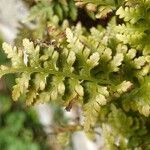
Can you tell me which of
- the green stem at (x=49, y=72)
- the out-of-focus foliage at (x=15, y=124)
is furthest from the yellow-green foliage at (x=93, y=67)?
the out-of-focus foliage at (x=15, y=124)

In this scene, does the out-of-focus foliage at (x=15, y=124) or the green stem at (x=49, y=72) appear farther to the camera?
the out-of-focus foliage at (x=15, y=124)

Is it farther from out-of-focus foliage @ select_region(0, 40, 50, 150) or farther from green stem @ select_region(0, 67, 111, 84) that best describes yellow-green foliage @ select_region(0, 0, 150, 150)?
out-of-focus foliage @ select_region(0, 40, 50, 150)

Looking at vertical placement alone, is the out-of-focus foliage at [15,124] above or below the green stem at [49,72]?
below

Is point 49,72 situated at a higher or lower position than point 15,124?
higher

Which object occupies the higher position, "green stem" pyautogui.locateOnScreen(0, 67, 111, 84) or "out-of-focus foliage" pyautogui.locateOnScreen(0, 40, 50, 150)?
"green stem" pyautogui.locateOnScreen(0, 67, 111, 84)

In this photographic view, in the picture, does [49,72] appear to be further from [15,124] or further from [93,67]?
[15,124]

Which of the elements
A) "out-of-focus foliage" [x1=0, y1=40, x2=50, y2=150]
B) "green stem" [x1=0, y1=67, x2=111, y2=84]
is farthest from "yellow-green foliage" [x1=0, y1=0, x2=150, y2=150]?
"out-of-focus foliage" [x1=0, y1=40, x2=50, y2=150]

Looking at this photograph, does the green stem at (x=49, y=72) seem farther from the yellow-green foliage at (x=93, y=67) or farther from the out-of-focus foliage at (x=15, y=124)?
the out-of-focus foliage at (x=15, y=124)

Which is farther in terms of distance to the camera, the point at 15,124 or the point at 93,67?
the point at 15,124

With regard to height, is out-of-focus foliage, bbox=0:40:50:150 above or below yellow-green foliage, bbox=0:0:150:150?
below

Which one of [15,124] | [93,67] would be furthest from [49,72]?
[15,124]

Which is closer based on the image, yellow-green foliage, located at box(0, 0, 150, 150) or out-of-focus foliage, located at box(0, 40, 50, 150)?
yellow-green foliage, located at box(0, 0, 150, 150)

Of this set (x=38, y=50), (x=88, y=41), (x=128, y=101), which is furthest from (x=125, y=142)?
(x=38, y=50)
